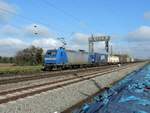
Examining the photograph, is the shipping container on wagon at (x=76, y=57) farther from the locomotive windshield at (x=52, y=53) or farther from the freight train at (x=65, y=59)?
the locomotive windshield at (x=52, y=53)

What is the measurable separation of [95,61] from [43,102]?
61392 mm

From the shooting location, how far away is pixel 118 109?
33.6 ft

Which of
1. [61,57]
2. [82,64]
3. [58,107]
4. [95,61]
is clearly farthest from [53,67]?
[58,107]

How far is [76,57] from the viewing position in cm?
5659

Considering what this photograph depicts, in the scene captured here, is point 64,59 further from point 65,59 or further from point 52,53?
point 52,53

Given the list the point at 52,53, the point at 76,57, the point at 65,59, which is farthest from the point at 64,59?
the point at 76,57

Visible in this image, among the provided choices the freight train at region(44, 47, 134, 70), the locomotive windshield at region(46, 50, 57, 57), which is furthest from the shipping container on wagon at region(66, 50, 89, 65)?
the locomotive windshield at region(46, 50, 57, 57)

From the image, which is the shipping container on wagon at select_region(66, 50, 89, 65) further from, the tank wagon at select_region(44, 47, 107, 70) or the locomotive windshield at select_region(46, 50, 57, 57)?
the locomotive windshield at select_region(46, 50, 57, 57)

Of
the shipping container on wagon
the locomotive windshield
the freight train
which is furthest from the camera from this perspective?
the shipping container on wagon

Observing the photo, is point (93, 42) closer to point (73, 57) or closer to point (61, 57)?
point (73, 57)

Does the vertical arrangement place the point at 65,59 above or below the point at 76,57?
below

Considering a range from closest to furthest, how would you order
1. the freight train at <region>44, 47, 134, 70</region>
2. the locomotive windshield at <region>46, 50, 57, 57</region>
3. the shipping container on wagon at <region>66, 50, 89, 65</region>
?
the freight train at <region>44, 47, 134, 70</region> → the locomotive windshield at <region>46, 50, 57, 57</region> → the shipping container on wagon at <region>66, 50, 89, 65</region>

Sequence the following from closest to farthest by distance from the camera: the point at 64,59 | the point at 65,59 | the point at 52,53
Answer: the point at 52,53 < the point at 64,59 < the point at 65,59

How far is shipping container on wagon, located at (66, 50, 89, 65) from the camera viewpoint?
52500 millimetres
